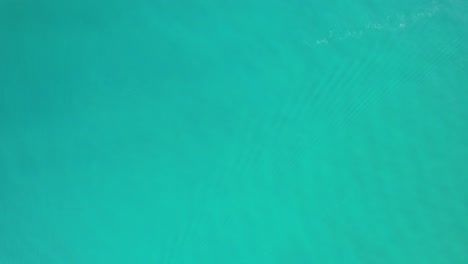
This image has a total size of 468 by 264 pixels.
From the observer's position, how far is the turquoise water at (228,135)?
1.60 metres

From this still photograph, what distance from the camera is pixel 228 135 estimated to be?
164 centimetres

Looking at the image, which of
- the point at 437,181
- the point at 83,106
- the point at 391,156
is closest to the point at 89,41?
the point at 83,106

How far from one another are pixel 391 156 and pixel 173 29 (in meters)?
0.87

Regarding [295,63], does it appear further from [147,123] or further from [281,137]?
[147,123]

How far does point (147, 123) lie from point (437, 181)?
3.30 feet

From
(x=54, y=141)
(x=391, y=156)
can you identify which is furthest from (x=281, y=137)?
(x=54, y=141)

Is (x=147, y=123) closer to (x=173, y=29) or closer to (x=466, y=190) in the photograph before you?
(x=173, y=29)

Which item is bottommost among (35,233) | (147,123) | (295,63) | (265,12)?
(35,233)

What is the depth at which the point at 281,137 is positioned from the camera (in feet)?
5.38

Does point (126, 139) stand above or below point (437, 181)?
above

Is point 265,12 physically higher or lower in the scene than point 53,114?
higher

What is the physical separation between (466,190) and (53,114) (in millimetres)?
1423

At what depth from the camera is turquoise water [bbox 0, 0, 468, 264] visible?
5.24 ft

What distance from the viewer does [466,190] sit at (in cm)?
161
